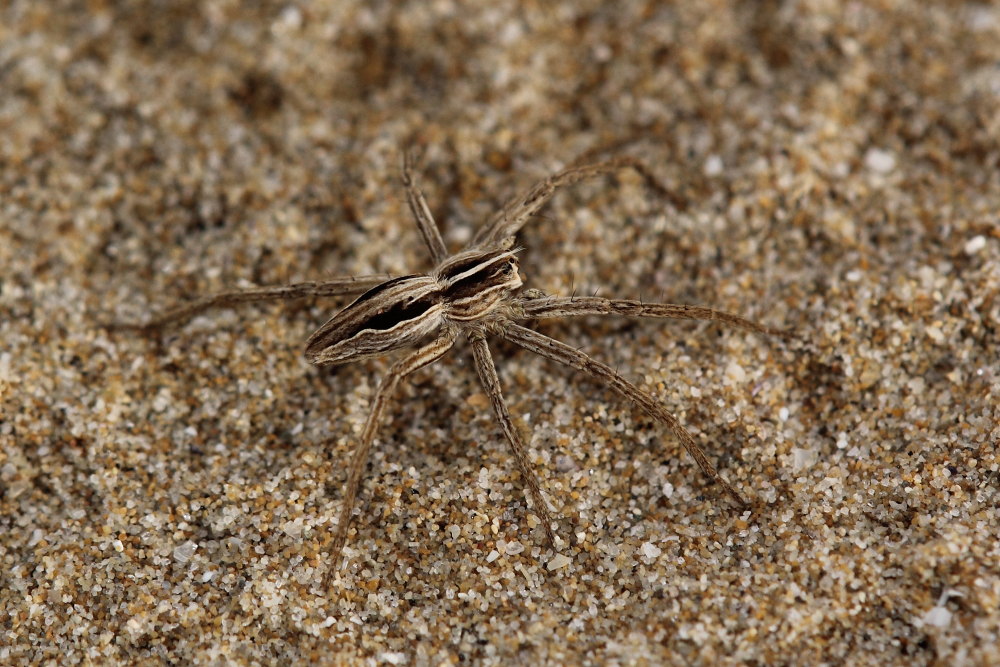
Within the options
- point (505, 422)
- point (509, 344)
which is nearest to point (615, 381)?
point (505, 422)

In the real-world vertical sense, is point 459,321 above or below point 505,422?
above

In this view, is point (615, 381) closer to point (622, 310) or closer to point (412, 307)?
point (622, 310)

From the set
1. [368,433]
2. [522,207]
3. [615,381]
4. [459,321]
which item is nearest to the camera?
[368,433]

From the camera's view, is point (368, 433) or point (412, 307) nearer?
point (368, 433)

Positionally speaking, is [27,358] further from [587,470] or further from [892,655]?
[892,655]

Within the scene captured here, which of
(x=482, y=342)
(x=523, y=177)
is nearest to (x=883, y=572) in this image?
(x=482, y=342)

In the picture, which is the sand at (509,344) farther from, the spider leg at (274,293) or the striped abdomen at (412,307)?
the striped abdomen at (412,307)

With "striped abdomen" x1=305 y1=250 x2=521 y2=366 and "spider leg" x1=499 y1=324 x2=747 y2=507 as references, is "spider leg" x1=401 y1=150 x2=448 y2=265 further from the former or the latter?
"spider leg" x1=499 y1=324 x2=747 y2=507

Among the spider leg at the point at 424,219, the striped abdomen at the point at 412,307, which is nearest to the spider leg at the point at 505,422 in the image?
the striped abdomen at the point at 412,307

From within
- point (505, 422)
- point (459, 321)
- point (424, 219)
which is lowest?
point (505, 422)
